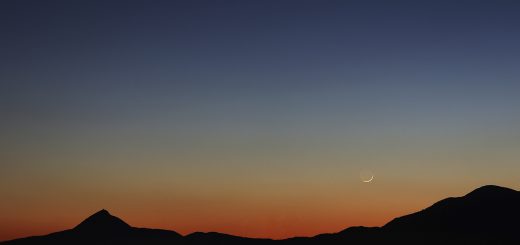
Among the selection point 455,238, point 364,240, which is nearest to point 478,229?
point 455,238

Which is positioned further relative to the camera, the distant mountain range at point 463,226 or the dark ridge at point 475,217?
→ the dark ridge at point 475,217

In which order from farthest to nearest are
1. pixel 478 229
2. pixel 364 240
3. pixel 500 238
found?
pixel 364 240 < pixel 478 229 < pixel 500 238

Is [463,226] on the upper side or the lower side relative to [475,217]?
lower

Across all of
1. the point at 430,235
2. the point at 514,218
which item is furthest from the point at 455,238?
the point at 514,218

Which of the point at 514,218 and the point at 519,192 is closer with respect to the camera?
the point at 514,218

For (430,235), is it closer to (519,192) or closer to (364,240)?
(364,240)

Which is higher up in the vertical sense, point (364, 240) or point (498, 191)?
point (498, 191)

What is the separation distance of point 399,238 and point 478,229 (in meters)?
22.1

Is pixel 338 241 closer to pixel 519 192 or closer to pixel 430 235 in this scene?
pixel 430 235

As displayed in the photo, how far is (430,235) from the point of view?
6978 inches

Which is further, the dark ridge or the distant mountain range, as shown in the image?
the dark ridge

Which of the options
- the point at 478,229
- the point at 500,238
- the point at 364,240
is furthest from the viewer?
the point at 364,240

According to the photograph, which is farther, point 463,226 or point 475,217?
point 475,217

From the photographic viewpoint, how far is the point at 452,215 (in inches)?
7569
